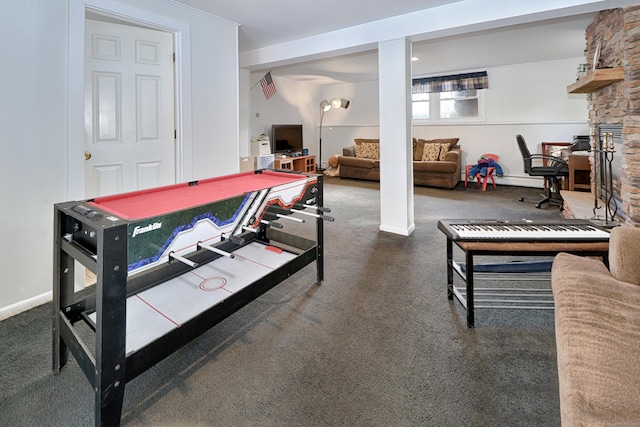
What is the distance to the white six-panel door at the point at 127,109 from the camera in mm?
2578

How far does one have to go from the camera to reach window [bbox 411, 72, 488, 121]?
6.80 metres

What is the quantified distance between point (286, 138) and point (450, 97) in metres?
3.58

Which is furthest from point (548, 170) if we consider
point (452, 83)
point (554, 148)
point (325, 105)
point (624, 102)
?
point (325, 105)

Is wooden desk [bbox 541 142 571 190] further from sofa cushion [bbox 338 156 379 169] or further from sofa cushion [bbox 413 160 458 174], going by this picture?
sofa cushion [bbox 338 156 379 169]

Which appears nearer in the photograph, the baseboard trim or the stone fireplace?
the baseboard trim

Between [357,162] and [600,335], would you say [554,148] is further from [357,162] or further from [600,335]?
[600,335]

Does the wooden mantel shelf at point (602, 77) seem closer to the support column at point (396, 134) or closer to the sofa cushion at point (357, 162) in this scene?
the support column at point (396, 134)

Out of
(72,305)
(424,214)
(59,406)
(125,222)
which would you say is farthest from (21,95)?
(424,214)

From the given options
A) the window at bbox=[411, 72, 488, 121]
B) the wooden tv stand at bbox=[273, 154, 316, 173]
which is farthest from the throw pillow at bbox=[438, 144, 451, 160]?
the wooden tv stand at bbox=[273, 154, 316, 173]

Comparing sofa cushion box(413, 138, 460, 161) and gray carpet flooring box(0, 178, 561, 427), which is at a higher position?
sofa cushion box(413, 138, 460, 161)

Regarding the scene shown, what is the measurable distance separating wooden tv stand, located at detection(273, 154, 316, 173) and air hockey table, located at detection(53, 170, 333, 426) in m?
4.58

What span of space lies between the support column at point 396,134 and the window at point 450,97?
390cm

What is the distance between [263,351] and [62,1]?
8.23ft

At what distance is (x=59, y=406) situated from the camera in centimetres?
141
